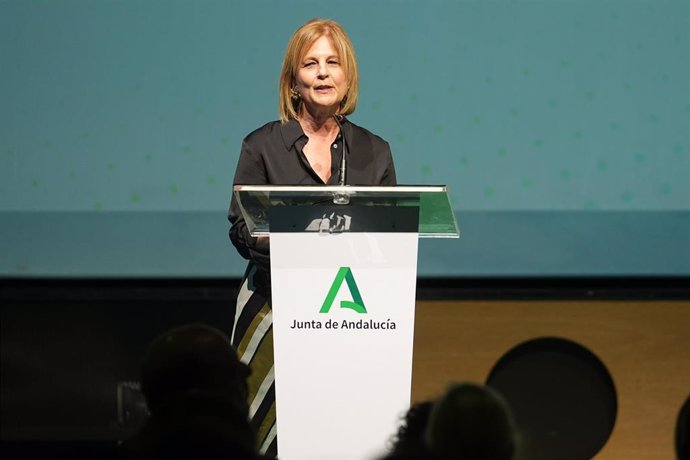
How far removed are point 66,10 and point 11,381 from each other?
4.64 ft

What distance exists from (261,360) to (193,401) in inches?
42.3

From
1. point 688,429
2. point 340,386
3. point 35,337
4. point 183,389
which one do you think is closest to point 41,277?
point 35,337

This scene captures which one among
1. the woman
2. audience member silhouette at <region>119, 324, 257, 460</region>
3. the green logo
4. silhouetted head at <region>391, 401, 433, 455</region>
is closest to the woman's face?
the woman

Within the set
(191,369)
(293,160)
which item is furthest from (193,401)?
(293,160)

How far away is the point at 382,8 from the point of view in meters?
3.96

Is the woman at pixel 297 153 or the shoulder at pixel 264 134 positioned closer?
the woman at pixel 297 153

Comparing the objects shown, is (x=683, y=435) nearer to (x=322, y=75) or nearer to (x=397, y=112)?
(x=322, y=75)

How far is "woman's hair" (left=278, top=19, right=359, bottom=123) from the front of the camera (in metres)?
2.51

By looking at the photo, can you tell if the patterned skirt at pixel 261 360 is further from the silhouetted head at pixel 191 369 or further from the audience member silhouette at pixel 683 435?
the audience member silhouette at pixel 683 435

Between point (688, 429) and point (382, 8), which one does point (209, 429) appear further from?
point (382, 8)

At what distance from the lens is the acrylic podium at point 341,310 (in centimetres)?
215

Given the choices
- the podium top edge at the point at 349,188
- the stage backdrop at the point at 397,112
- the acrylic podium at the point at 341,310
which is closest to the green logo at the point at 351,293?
the acrylic podium at the point at 341,310

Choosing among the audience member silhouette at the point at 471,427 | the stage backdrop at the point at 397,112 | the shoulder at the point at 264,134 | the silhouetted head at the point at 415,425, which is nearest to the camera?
the audience member silhouette at the point at 471,427

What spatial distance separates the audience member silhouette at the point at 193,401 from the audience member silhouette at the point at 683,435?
2.00ft
